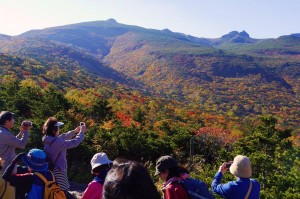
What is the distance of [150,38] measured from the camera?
16412 cm

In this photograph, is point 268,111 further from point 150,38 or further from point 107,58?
point 150,38

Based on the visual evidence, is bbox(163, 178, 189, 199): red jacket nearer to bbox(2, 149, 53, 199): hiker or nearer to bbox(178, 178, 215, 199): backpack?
bbox(178, 178, 215, 199): backpack

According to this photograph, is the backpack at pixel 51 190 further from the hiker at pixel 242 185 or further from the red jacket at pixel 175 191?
the hiker at pixel 242 185

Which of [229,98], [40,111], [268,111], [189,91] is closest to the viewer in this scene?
[40,111]

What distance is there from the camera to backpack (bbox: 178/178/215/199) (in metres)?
2.68

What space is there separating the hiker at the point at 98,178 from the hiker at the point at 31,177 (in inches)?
17.1

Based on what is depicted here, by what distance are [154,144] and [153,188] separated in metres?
7.72

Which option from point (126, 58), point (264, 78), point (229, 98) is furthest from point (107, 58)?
point (229, 98)

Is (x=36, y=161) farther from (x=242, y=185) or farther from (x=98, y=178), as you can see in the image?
(x=242, y=185)

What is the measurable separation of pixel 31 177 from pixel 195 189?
1401 millimetres

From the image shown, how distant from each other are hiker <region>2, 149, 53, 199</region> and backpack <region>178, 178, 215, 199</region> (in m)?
1.18

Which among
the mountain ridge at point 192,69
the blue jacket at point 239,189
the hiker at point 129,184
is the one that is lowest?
the mountain ridge at point 192,69

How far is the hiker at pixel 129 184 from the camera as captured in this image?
1.52 m

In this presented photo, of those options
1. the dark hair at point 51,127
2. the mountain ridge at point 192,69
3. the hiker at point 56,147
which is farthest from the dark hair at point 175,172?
the mountain ridge at point 192,69
